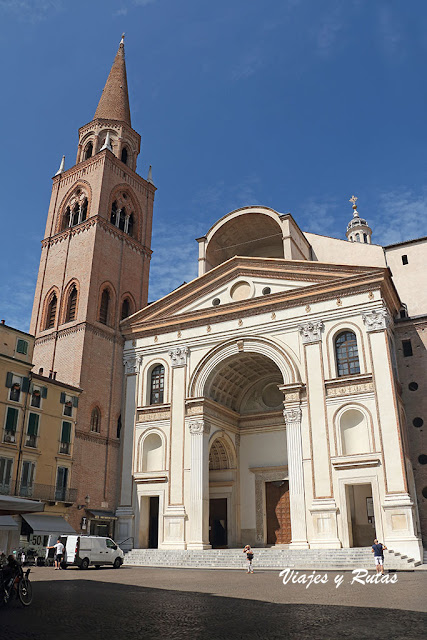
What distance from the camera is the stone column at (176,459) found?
23812mm

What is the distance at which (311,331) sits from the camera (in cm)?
2430

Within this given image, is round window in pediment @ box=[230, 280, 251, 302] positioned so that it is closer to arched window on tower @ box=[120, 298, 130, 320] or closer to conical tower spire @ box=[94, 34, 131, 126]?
arched window on tower @ box=[120, 298, 130, 320]

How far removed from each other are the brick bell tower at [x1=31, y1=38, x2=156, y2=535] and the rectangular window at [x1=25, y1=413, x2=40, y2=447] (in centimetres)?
214

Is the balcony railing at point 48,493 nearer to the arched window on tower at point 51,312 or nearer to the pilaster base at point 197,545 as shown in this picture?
the pilaster base at point 197,545

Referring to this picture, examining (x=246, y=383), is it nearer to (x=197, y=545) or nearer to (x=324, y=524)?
(x=197, y=545)

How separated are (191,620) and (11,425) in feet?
55.1

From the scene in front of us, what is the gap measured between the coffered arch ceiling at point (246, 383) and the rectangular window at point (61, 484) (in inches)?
293

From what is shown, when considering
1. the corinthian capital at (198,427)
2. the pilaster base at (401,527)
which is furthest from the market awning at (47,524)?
the pilaster base at (401,527)

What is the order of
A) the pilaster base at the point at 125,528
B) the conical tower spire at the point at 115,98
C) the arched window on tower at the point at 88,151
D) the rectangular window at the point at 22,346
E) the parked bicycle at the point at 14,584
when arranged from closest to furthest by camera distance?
the parked bicycle at the point at 14,584 < the rectangular window at the point at 22,346 < the pilaster base at the point at 125,528 < the arched window on tower at the point at 88,151 < the conical tower spire at the point at 115,98

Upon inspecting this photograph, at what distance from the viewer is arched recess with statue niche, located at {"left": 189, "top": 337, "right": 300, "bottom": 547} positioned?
25953 millimetres

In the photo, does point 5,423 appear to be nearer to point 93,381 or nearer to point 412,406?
point 93,381

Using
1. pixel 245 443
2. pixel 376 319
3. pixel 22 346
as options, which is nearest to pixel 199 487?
pixel 245 443

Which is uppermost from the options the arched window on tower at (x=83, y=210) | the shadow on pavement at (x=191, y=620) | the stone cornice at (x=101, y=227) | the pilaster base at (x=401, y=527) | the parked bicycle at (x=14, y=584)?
the arched window on tower at (x=83, y=210)

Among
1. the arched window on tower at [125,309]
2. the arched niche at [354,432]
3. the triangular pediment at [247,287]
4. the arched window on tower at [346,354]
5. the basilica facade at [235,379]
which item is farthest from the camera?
the arched window on tower at [125,309]
